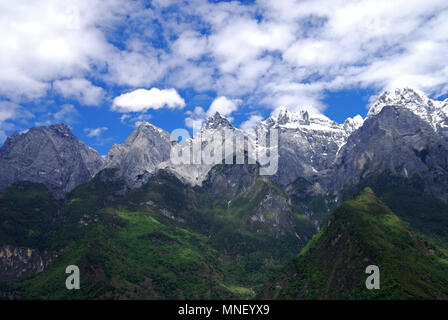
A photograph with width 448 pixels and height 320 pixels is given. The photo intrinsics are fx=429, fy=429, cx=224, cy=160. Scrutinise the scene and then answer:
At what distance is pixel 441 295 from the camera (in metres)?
190
